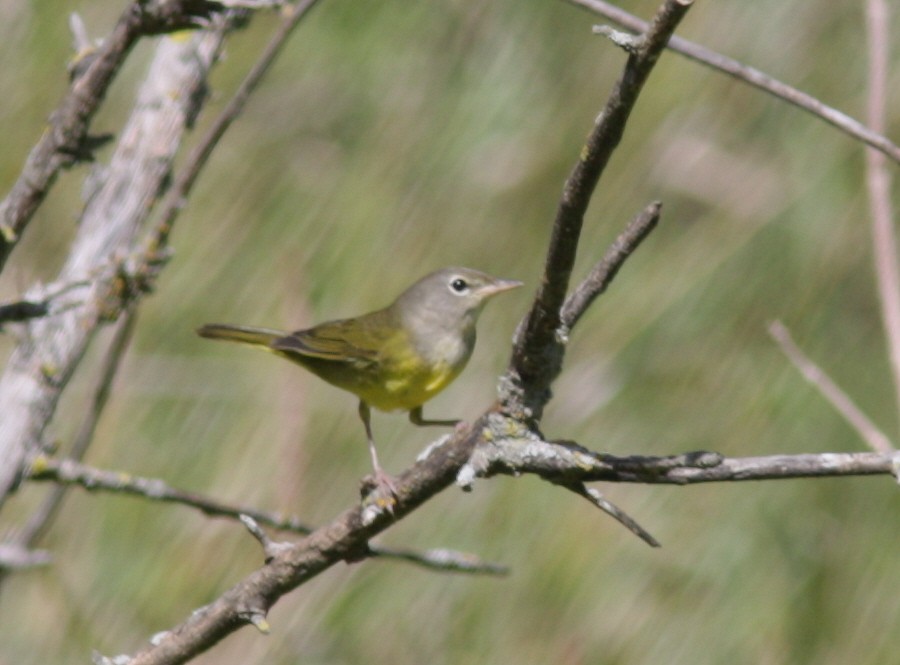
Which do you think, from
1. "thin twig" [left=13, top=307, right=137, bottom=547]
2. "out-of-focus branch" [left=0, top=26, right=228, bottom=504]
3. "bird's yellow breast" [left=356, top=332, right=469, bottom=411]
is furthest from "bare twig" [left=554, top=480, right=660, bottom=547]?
"bird's yellow breast" [left=356, top=332, right=469, bottom=411]

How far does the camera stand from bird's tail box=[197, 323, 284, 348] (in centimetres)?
379

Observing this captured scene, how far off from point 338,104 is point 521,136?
0.70 metres

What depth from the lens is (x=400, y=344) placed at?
158 inches

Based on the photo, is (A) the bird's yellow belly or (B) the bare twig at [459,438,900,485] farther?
(A) the bird's yellow belly

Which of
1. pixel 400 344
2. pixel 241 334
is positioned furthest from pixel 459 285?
pixel 241 334

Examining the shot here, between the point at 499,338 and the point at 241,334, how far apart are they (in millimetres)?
999

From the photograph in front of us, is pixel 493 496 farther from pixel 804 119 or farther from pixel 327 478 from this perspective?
pixel 804 119

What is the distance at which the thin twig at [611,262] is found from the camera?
1.51 metres

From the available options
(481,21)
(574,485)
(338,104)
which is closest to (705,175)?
(481,21)

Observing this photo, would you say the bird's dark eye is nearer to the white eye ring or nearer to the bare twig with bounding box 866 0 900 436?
the white eye ring

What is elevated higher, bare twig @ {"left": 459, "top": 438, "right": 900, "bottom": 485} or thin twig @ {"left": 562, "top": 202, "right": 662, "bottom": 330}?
thin twig @ {"left": 562, "top": 202, "right": 662, "bottom": 330}

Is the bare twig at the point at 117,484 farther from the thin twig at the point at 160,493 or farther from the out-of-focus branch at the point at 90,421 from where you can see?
the out-of-focus branch at the point at 90,421

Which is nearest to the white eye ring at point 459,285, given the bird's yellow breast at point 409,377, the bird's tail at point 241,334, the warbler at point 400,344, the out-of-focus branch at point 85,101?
the warbler at point 400,344

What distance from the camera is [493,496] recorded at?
4086mm
